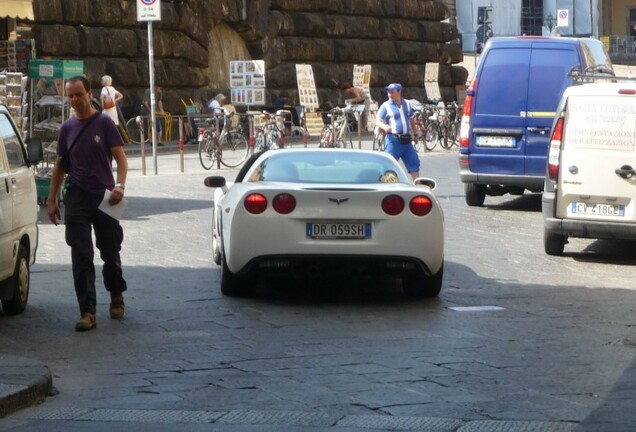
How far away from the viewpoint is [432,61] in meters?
52.2

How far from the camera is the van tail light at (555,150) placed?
47.2 feet

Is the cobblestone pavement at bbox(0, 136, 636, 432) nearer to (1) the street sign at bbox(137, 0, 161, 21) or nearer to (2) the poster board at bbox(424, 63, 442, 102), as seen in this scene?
(1) the street sign at bbox(137, 0, 161, 21)

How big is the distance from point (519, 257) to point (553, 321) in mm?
4015

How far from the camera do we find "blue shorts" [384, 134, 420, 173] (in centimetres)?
2019

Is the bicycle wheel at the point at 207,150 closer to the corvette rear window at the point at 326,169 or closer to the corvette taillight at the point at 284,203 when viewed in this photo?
the corvette rear window at the point at 326,169

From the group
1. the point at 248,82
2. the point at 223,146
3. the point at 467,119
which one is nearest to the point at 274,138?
the point at 223,146

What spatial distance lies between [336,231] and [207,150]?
55.4 ft

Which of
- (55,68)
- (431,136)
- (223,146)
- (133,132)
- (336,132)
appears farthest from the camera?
(133,132)

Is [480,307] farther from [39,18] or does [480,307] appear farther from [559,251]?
[39,18]

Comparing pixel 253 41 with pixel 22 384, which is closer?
pixel 22 384

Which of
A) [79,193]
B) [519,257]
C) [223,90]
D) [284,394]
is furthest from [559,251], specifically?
[223,90]

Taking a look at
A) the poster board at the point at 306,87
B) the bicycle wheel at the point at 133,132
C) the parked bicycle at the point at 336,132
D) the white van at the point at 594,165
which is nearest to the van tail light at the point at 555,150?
the white van at the point at 594,165

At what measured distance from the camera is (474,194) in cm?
2027

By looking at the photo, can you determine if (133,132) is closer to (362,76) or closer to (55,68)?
(362,76)
